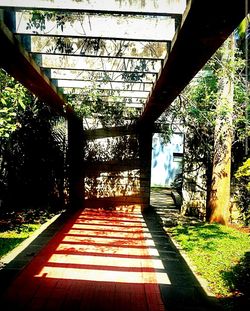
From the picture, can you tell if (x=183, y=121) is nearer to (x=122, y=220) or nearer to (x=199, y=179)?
(x=199, y=179)

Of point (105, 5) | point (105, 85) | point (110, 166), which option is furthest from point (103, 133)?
point (105, 5)

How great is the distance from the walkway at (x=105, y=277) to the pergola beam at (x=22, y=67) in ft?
10.0

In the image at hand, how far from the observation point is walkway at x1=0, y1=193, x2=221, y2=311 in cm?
383

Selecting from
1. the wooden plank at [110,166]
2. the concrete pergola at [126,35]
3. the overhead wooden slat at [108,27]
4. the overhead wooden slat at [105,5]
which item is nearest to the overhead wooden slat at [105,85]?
the concrete pergola at [126,35]

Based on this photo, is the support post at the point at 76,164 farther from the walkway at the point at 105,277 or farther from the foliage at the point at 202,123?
the walkway at the point at 105,277

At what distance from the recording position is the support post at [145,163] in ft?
37.0

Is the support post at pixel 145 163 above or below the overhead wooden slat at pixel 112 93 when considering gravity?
below

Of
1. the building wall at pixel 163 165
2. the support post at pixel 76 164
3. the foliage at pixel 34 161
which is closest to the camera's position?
the foliage at pixel 34 161

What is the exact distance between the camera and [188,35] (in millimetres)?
2777

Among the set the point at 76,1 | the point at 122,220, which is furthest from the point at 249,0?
the point at 122,220

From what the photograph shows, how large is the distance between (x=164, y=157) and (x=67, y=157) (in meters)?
10.6

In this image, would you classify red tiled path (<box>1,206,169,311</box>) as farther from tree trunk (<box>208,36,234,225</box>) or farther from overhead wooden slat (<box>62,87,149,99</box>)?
overhead wooden slat (<box>62,87,149,99</box>)

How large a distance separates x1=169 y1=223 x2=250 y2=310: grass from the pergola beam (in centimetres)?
414

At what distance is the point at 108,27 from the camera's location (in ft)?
12.0
